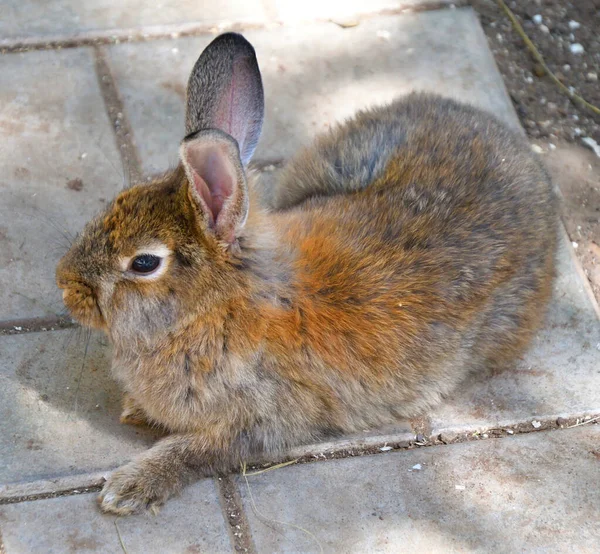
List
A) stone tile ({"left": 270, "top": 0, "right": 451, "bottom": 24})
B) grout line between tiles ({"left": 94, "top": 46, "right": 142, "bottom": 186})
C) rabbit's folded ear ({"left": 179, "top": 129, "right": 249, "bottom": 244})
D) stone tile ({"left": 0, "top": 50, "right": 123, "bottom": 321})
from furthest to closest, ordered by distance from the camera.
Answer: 1. stone tile ({"left": 270, "top": 0, "right": 451, "bottom": 24})
2. grout line between tiles ({"left": 94, "top": 46, "right": 142, "bottom": 186})
3. stone tile ({"left": 0, "top": 50, "right": 123, "bottom": 321})
4. rabbit's folded ear ({"left": 179, "top": 129, "right": 249, "bottom": 244})

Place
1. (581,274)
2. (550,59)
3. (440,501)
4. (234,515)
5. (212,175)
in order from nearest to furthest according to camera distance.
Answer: (212,175) < (234,515) < (440,501) < (581,274) < (550,59)

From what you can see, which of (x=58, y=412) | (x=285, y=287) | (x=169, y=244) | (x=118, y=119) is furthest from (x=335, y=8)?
(x=58, y=412)

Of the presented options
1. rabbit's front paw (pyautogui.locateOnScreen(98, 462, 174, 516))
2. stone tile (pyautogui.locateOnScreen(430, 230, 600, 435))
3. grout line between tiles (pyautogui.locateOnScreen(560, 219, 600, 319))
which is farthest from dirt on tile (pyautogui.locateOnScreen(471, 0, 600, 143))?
rabbit's front paw (pyautogui.locateOnScreen(98, 462, 174, 516))

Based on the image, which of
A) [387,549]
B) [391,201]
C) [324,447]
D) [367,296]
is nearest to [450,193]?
[391,201]

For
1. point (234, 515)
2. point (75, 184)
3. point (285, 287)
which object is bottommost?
Answer: point (234, 515)

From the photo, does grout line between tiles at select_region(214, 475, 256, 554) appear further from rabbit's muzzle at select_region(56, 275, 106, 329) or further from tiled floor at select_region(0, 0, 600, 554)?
rabbit's muzzle at select_region(56, 275, 106, 329)

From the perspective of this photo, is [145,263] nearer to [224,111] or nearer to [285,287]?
[285,287]
